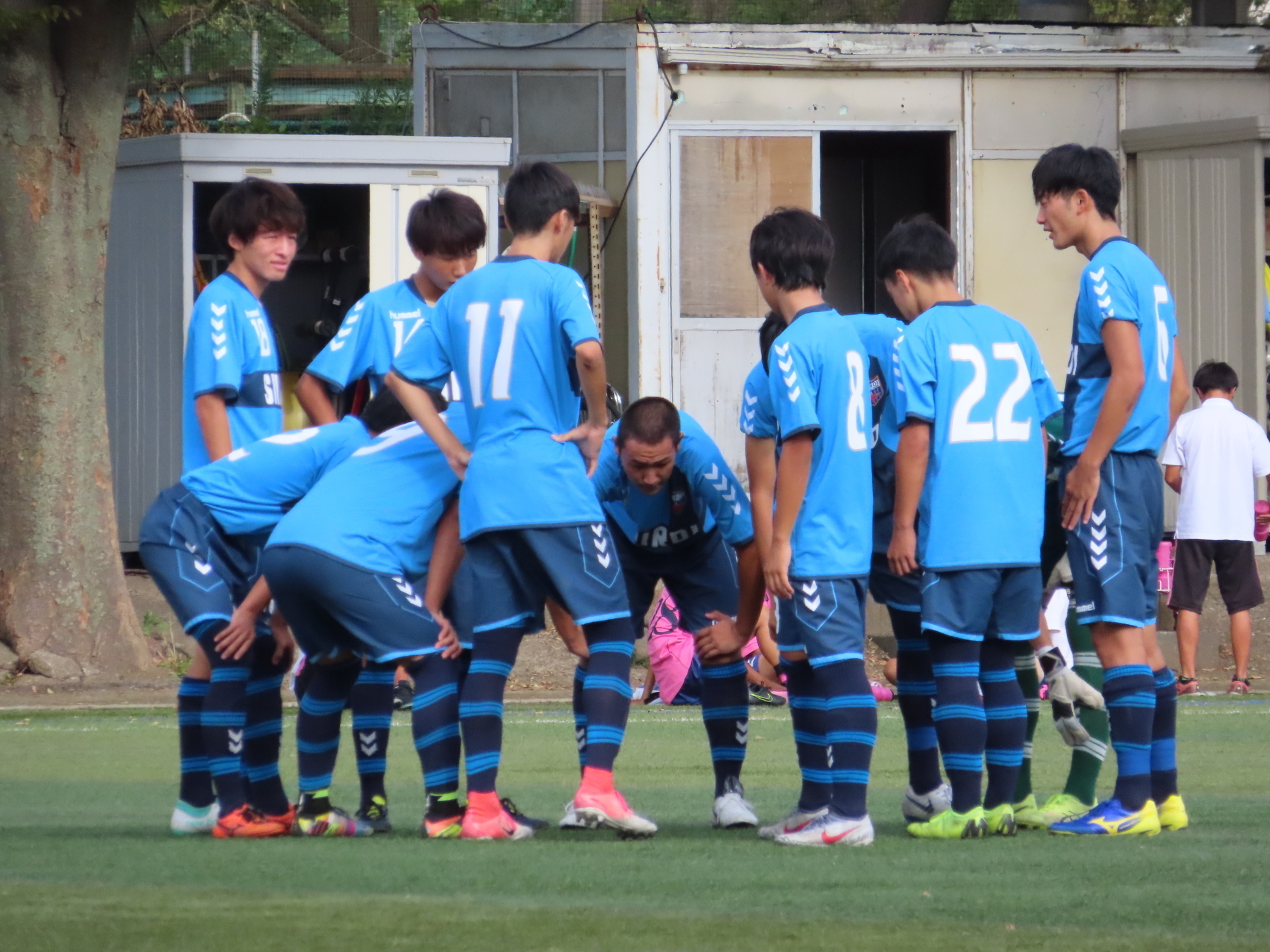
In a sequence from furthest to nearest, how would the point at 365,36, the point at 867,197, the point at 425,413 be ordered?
the point at 365,36 < the point at 867,197 < the point at 425,413

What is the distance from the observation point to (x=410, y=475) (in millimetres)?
5367

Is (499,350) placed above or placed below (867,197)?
below

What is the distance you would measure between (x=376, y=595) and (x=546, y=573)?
50cm

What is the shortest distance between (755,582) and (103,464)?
7.70m

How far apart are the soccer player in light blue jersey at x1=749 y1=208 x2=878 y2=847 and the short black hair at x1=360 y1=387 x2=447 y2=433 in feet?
3.82

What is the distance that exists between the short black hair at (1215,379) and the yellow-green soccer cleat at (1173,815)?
6710 mm

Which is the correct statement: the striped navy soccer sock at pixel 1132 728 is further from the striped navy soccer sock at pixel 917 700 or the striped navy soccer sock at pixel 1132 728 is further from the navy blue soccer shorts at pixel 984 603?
the striped navy soccer sock at pixel 917 700

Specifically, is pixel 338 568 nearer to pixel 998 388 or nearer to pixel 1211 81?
pixel 998 388

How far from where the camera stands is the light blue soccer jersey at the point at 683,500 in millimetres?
5543

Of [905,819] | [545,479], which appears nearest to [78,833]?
[545,479]

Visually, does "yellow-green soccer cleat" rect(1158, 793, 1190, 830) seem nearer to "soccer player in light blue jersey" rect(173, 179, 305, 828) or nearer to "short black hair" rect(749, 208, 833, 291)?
"short black hair" rect(749, 208, 833, 291)

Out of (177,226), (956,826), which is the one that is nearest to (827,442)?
(956,826)

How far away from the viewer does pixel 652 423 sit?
540 centimetres

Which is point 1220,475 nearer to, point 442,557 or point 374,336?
point 374,336
